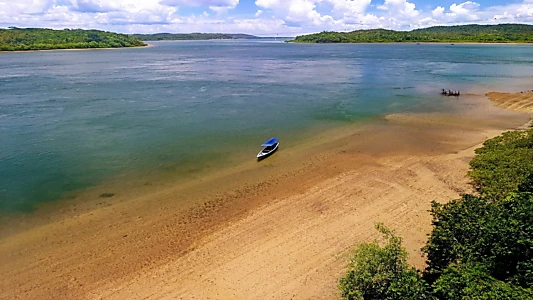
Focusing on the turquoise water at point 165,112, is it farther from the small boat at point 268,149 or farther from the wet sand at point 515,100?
the wet sand at point 515,100

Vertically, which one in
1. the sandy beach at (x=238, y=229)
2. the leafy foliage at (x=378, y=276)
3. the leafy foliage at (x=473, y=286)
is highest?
the leafy foliage at (x=473, y=286)

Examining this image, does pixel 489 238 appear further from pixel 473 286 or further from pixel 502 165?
pixel 502 165

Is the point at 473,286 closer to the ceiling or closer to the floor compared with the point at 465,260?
closer to the ceiling

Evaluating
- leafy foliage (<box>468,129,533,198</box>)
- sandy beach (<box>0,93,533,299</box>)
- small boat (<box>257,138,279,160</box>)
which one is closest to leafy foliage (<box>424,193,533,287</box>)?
sandy beach (<box>0,93,533,299</box>)

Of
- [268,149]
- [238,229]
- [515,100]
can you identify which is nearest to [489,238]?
[238,229]

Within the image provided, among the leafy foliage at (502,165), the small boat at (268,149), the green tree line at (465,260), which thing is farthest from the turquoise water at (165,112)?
the green tree line at (465,260)

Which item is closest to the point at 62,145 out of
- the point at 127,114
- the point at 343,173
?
the point at 127,114
